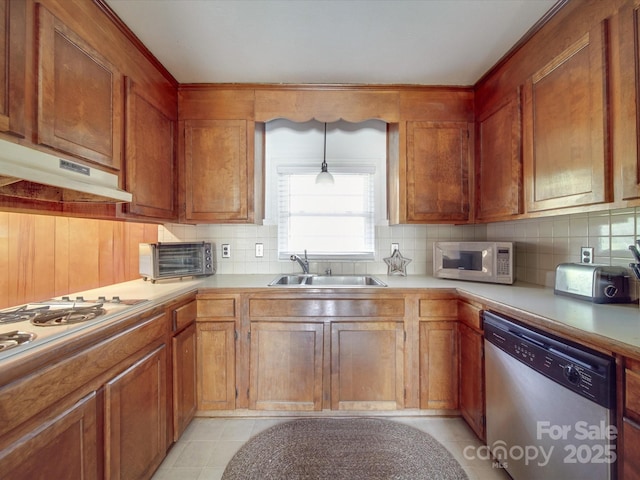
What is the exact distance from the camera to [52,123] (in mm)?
1116

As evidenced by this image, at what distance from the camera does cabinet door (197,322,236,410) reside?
6.05ft

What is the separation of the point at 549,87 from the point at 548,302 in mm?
1138

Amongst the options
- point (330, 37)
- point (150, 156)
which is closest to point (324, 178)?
point (330, 37)

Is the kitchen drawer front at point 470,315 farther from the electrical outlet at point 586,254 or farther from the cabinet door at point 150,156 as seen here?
the cabinet door at point 150,156

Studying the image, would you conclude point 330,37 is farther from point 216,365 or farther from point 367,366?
point 216,365

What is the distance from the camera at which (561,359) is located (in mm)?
1029

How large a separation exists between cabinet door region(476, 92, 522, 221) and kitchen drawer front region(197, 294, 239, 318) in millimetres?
1898

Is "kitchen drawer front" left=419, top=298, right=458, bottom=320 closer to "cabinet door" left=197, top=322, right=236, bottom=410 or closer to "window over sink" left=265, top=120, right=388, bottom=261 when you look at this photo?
"window over sink" left=265, top=120, right=388, bottom=261

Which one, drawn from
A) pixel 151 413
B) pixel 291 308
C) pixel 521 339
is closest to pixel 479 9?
pixel 521 339

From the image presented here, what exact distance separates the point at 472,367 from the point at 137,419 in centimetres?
182

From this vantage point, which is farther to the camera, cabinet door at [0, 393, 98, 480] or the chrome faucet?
the chrome faucet

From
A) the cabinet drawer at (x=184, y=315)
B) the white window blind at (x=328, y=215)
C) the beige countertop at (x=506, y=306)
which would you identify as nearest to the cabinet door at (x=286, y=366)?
the beige countertop at (x=506, y=306)

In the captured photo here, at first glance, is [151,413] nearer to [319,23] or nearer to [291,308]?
[291,308]

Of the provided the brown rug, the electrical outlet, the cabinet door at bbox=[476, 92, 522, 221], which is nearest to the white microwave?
the cabinet door at bbox=[476, 92, 522, 221]
